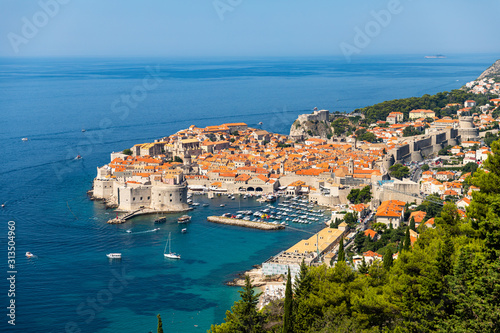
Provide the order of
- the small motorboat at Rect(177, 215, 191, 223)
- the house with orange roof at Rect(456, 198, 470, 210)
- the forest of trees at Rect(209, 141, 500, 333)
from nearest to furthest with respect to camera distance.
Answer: the forest of trees at Rect(209, 141, 500, 333) < the house with orange roof at Rect(456, 198, 470, 210) < the small motorboat at Rect(177, 215, 191, 223)

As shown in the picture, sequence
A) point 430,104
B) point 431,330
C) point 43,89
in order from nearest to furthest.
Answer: point 431,330 < point 430,104 < point 43,89

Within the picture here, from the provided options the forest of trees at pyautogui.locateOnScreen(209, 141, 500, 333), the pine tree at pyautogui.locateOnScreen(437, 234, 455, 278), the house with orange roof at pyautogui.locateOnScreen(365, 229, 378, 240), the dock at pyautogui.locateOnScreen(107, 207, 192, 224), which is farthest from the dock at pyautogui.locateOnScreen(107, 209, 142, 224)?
the pine tree at pyautogui.locateOnScreen(437, 234, 455, 278)

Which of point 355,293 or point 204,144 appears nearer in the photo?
point 355,293

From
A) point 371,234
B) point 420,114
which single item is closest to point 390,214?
point 371,234

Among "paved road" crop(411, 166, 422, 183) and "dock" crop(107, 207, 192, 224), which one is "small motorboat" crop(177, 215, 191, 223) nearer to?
"dock" crop(107, 207, 192, 224)

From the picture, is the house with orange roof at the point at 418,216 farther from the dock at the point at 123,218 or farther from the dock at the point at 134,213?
the dock at the point at 123,218

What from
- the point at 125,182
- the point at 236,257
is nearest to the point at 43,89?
the point at 125,182

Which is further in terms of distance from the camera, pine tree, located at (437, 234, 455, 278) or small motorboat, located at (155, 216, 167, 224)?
small motorboat, located at (155, 216, 167, 224)

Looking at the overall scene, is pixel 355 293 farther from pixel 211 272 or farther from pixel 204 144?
Result: pixel 204 144

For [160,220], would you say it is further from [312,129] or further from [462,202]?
[312,129]
